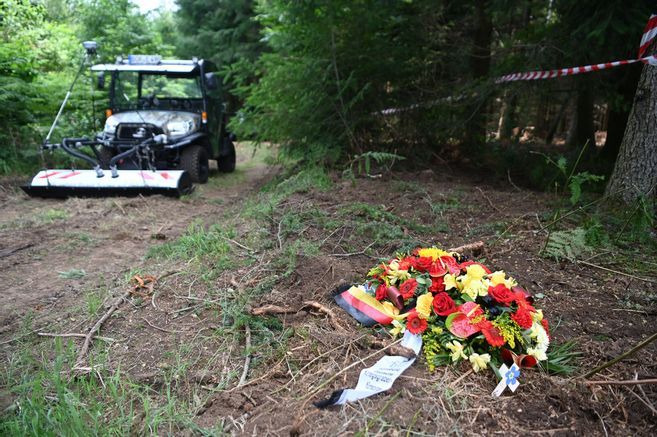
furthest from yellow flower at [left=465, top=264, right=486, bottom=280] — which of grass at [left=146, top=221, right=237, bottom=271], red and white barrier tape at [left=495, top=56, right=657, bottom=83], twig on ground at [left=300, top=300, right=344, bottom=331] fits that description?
red and white barrier tape at [left=495, top=56, right=657, bottom=83]

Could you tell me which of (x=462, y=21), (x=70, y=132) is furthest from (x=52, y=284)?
(x=462, y=21)

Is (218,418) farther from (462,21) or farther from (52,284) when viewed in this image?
(462,21)

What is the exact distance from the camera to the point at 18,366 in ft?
8.22

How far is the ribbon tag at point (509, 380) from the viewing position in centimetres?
198

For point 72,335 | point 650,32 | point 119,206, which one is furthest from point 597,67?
point 119,206

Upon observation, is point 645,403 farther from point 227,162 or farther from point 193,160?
point 227,162

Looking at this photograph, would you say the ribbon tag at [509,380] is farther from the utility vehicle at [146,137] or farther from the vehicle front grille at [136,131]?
the vehicle front grille at [136,131]

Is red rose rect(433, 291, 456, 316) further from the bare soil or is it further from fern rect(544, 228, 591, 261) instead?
fern rect(544, 228, 591, 261)

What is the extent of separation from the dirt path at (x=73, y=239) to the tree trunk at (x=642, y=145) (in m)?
4.85

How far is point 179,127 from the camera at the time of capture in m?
7.67

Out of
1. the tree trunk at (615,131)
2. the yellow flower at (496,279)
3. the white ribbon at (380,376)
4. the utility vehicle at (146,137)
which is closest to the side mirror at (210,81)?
the utility vehicle at (146,137)

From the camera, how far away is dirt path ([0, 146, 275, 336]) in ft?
11.4

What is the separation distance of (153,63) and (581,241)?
7.38m

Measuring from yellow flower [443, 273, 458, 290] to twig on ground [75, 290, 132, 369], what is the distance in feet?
7.06
